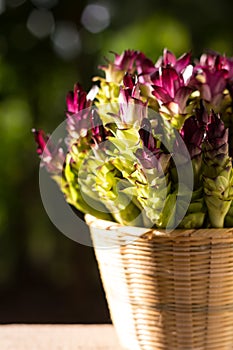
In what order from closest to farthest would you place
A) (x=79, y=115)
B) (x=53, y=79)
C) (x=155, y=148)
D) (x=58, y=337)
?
1. (x=155, y=148)
2. (x=79, y=115)
3. (x=58, y=337)
4. (x=53, y=79)

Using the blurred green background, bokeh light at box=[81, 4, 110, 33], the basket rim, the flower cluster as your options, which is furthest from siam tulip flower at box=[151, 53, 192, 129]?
bokeh light at box=[81, 4, 110, 33]

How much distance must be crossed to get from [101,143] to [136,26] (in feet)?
4.16

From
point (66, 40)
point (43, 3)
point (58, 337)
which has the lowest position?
point (58, 337)

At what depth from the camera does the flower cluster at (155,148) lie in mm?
645

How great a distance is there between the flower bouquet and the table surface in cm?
6

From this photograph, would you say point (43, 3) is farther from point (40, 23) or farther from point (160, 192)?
point (160, 192)

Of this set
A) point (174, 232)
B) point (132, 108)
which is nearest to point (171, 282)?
point (174, 232)

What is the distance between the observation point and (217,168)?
0.64 m

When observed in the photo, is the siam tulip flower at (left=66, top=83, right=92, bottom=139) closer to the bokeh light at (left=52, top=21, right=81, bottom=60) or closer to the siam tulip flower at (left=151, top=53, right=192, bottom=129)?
the siam tulip flower at (left=151, top=53, right=192, bottom=129)

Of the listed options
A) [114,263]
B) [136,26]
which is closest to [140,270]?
[114,263]

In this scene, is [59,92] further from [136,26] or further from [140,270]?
[140,270]

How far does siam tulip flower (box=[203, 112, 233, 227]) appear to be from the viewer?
0.64 m

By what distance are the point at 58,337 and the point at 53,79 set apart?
4.13ft

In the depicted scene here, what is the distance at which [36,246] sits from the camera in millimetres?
2047
